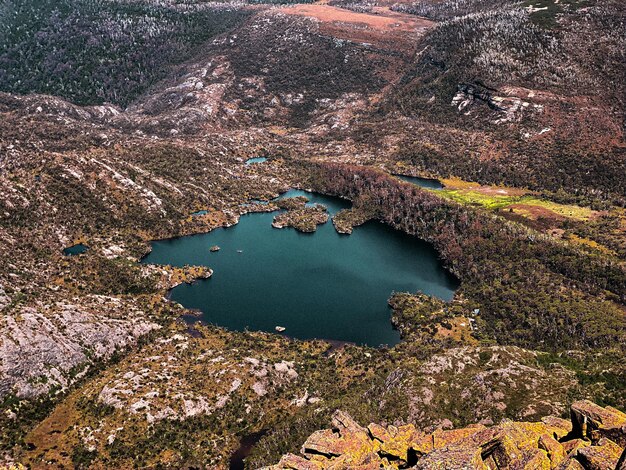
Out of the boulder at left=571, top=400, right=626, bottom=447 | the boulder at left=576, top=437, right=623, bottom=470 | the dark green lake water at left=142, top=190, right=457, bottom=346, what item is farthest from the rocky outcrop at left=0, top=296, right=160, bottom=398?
the boulder at left=576, top=437, right=623, bottom=470

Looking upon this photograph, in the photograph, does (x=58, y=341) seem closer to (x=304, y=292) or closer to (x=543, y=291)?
(x=304, y=292)

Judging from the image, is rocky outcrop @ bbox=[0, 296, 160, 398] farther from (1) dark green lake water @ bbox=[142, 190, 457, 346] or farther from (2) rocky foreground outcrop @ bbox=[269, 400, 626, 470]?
(2) rocky foreground outcrop @ bbox=[269, 400, 626, 470]

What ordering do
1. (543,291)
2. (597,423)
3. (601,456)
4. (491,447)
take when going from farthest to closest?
(543,291) → (491,447) → (597,423) → (601,456)

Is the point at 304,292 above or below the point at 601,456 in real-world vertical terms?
below

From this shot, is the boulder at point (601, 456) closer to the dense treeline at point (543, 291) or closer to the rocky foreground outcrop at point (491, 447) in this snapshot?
the rocky foreground outcrop at point (491, 447)

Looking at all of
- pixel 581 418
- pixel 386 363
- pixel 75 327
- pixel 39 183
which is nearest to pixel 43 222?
pixel 39 183

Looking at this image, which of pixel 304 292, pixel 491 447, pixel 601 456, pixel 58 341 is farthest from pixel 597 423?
pixel 304 292

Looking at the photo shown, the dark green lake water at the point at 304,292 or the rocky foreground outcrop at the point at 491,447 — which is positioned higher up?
the rocky foreground outcrop at the point at 491,447

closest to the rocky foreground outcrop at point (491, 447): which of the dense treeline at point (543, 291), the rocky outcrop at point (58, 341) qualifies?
the rocky outcrop at point (58, 341)

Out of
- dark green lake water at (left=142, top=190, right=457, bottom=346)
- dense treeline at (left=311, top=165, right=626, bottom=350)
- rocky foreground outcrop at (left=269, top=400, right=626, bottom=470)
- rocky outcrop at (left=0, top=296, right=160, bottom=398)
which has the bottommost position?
dark green lake water at (left=142, top=190, right=457, bottom=346)
